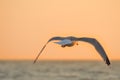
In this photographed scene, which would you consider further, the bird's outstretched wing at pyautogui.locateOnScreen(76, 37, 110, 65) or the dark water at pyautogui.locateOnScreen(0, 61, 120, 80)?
the dark water at pyautogui.locateOnScreen(0, 61, 120, 80)

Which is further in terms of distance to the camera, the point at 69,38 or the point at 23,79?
the point at 23,79

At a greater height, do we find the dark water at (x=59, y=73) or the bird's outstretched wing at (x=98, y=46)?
the bird's outstretched wing at (x=98, y=46)

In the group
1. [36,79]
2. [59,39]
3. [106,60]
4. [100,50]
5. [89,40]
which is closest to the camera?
[106,60]

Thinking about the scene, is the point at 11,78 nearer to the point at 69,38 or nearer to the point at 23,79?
the point at 23,79

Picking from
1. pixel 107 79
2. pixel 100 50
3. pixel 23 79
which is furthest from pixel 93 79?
pixel 100 50

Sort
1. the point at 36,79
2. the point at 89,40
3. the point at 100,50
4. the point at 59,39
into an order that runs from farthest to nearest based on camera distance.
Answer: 1. the point at 36,79
2. the point at 59,39
3. the point at 89,40
4. the point at 100,50

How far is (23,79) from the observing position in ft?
91.5

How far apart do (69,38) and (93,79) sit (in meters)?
12.4

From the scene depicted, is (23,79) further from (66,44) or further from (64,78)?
(66,44)

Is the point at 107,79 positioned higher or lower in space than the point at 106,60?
lower

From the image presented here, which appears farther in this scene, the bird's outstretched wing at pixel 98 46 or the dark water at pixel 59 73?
the dark water at pixel 59 73

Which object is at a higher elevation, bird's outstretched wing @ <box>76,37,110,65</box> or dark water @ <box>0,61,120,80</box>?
bird's outstretched wing @ <box>76,37,110,65</box>

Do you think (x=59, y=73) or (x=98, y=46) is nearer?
(x=98, y=46)

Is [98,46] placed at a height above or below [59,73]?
above
